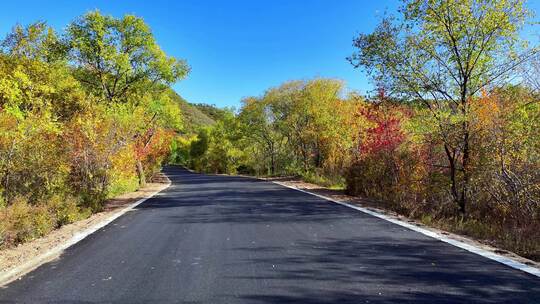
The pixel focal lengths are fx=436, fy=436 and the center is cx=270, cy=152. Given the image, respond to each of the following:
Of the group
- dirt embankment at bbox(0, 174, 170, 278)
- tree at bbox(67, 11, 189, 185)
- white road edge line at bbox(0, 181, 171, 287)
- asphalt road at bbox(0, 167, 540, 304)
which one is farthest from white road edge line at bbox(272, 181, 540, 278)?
tree at bbox(67, 11, 189, 185)

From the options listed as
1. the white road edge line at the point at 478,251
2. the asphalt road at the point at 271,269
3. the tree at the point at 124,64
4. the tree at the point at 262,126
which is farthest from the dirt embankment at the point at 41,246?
the tree at the point at 262,126

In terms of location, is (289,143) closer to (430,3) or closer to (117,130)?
(117,130)

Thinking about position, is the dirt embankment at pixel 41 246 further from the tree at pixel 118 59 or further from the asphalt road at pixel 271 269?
the tree at pixel 118 59

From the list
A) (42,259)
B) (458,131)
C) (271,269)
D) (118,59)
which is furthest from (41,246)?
(118,59)

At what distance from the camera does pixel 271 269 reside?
6.23m

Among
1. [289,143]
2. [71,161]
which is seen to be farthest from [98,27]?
[289,143]

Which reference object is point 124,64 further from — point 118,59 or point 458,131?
point 458,131

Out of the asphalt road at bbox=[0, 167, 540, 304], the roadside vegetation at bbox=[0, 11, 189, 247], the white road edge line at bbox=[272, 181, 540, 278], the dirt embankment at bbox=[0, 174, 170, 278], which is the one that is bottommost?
the dirt embankment at bbox=[0, 174, 170, 278]

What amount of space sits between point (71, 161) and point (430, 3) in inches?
479

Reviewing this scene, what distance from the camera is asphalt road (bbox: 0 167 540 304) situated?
16.7 feet

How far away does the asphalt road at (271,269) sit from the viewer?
5.09 m

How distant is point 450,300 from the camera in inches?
189

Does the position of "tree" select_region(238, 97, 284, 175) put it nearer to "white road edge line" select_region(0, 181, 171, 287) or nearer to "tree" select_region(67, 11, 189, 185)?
"tree" select_region(67, 11, 189, 185)

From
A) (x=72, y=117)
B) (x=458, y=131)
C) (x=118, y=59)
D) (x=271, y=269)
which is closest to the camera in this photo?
(x=271, y=269)
